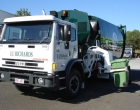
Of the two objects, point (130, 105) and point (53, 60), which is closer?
point (53, 60)

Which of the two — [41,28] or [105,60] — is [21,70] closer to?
[41,28]

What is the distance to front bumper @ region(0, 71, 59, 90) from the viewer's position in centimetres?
523

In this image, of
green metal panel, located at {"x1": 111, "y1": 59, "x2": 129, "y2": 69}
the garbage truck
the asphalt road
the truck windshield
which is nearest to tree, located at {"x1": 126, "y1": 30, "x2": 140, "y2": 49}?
green metal panel, located at {"x1": 111, "y1": 59, "x2": 129, "y2": 69}

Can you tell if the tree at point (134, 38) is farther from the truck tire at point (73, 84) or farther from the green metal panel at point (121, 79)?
the truck tire at point (73, 84)

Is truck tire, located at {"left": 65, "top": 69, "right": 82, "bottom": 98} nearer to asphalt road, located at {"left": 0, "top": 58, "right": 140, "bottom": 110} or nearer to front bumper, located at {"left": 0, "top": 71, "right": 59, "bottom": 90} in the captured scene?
asphalt road, located at {"left": 0, "top": 58, "right": 140, "bottom": 110}

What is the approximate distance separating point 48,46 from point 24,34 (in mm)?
1043

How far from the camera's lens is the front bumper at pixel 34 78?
5.23m

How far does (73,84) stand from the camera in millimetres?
6285

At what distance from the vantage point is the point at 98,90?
7.70m

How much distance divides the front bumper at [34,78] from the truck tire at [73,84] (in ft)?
2.30

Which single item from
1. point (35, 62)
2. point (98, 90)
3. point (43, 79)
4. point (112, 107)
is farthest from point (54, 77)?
point (98, 90)

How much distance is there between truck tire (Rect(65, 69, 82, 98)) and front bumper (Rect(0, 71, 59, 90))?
701 mm

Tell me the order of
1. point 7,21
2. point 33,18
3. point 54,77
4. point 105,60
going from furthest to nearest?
point 105,60 → point 7,21 → point 33,18 → point 54,77

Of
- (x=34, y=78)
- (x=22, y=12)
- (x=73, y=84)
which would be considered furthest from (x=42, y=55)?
(x=22, y=12)
